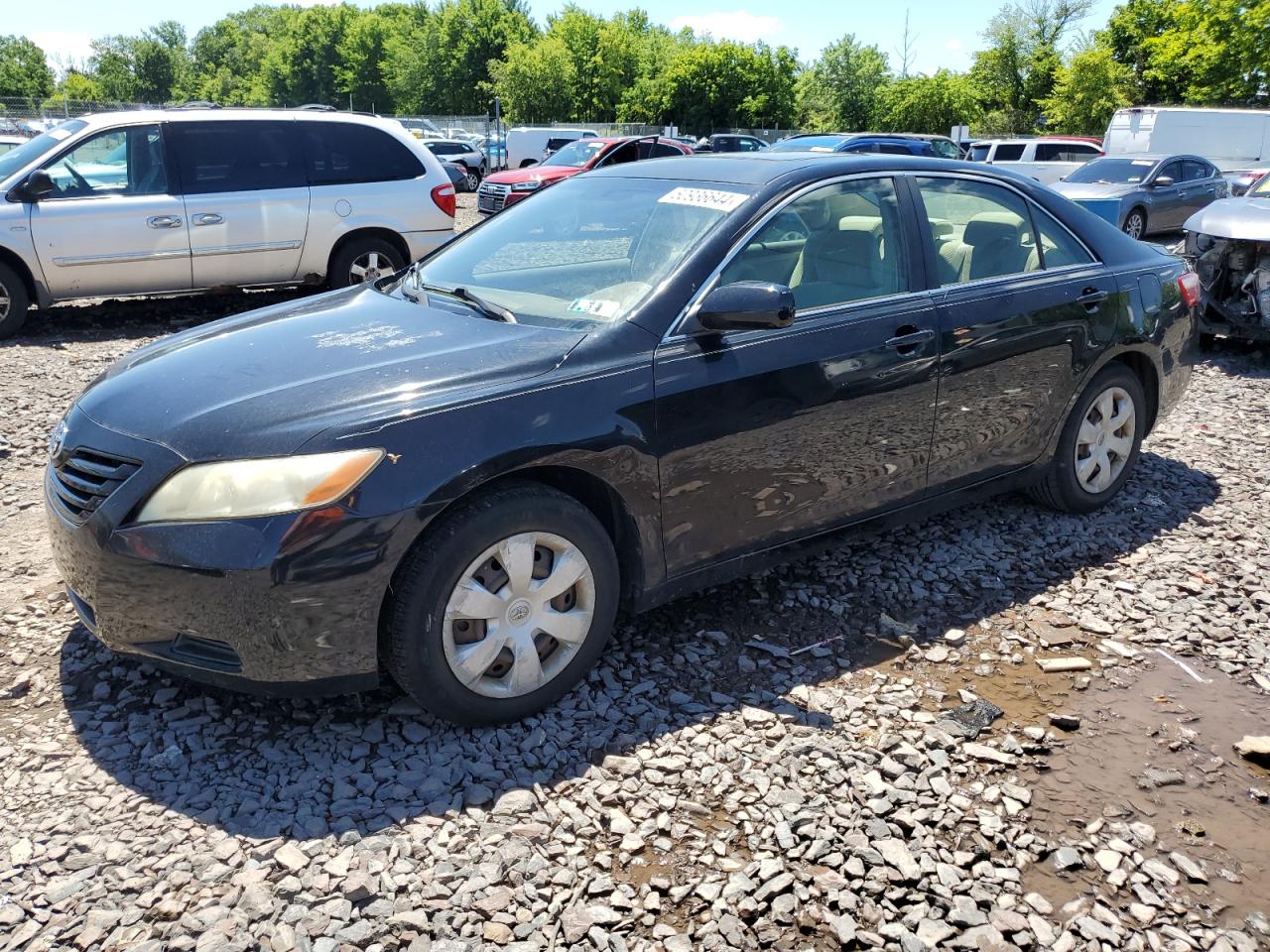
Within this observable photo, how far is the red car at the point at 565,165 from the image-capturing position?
703 inches

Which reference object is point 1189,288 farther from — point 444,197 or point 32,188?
point 32,188

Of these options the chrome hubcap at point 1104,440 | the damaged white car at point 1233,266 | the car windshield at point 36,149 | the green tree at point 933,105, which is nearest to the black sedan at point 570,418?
the chrome hubcap at point 1104,440

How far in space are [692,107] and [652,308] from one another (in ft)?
173

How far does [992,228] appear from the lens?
455 centimetres

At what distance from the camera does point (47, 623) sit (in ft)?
Answer: 13.0

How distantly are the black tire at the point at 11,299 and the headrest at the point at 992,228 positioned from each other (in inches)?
310

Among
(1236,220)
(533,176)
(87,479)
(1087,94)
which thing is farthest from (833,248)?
(1087,94)

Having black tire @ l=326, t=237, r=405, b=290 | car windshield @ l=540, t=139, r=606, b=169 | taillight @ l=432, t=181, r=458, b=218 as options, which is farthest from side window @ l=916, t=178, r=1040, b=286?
car windshield @ l=540, t=139, r=606, b=169

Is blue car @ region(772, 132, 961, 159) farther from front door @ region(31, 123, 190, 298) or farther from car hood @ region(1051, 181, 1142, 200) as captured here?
front door @ region(31, 123, 190, 298)

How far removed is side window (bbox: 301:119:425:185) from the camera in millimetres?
9812

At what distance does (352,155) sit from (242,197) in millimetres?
1194

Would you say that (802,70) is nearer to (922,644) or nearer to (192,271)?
(192,271)

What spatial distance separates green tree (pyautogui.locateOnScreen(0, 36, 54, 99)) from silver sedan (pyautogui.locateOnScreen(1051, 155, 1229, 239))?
98123 mm

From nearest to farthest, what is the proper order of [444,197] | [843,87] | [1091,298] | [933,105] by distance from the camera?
[1091,298] → [444,197] → [933,105] → [843,87]
